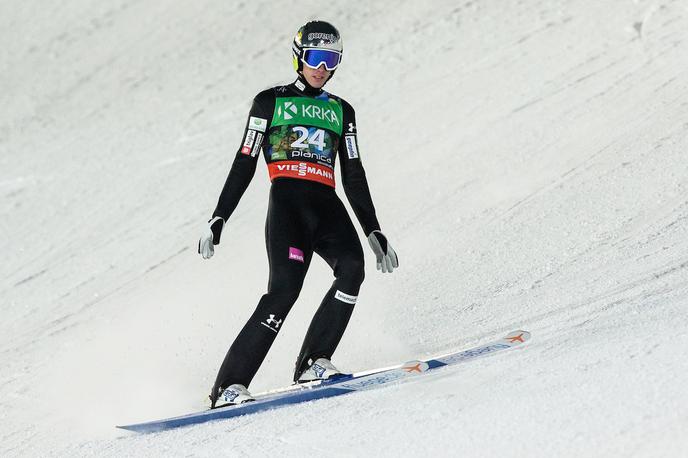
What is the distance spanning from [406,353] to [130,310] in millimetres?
3363

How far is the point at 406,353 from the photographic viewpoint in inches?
249

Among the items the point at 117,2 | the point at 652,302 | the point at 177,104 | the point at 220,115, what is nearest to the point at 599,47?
the point at 220,115

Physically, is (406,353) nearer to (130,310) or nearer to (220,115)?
(130,310)

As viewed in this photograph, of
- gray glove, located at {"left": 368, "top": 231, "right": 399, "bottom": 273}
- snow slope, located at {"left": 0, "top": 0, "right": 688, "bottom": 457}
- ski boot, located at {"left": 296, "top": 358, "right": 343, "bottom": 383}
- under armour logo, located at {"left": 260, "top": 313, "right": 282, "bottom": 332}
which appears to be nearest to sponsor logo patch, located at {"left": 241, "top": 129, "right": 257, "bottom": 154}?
gray glove, located at {"left": 368, "top": 231, "right": 399, "bottom": 273}

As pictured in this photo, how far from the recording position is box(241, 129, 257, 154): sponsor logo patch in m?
5.70

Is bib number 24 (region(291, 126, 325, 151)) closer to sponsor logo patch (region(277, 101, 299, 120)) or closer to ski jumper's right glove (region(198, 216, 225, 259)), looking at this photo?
sponsor logo patch (region(277, 101, 299, 120))

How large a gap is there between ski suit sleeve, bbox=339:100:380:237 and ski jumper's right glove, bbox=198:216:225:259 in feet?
2.87

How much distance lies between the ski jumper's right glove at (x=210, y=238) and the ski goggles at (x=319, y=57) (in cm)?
110

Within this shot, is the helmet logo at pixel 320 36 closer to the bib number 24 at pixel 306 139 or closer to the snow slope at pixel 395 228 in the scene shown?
the bib number 24 at pixel 306 139

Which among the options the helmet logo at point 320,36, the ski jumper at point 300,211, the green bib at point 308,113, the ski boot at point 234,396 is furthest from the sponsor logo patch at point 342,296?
the helmet logo at point 320,36

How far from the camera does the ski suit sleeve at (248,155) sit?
5.57m

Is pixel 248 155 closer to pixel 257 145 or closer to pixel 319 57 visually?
pixel 257 145

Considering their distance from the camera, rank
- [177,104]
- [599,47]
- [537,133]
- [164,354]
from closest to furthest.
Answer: [164,354] < [537,133] < [599,47] < [177,104]

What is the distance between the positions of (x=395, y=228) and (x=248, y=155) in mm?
3799
